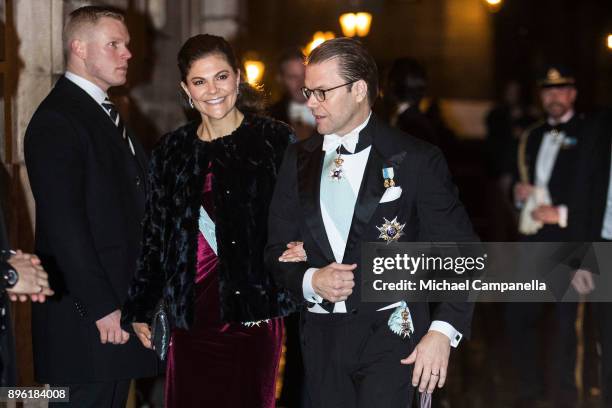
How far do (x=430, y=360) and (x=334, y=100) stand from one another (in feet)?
3.74

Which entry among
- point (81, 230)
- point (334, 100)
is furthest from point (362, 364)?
point (81, 230)

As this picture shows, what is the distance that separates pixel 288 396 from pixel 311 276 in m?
3.28

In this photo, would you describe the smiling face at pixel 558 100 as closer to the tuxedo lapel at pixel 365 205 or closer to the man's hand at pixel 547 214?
the man's hand at pixel 547 214

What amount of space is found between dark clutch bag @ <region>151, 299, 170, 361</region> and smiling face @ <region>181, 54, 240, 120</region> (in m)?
0.94

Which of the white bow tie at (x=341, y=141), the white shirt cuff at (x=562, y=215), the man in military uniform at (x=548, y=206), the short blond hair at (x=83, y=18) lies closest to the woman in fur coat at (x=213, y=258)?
the white bow tie at (x=341, y=141)

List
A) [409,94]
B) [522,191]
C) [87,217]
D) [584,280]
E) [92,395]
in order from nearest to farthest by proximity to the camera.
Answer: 1. [87,217]
2. [92,395]
3. [584,280]
4. [409,94]
5. [522,191]

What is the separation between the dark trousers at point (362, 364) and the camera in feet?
15.2

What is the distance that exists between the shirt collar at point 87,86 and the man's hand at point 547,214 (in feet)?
13.2

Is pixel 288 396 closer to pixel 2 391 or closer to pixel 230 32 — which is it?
pixel 2 391

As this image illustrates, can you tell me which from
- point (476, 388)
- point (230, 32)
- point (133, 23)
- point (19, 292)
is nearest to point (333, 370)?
point (19, 292)

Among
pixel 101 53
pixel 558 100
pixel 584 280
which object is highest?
pixel 558 100

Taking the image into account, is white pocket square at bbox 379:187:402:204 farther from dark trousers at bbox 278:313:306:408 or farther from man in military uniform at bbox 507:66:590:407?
man in military uniform at bbox 507:66:590:407

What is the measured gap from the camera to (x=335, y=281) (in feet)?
14.8

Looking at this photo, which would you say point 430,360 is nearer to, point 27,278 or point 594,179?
point 27,278
